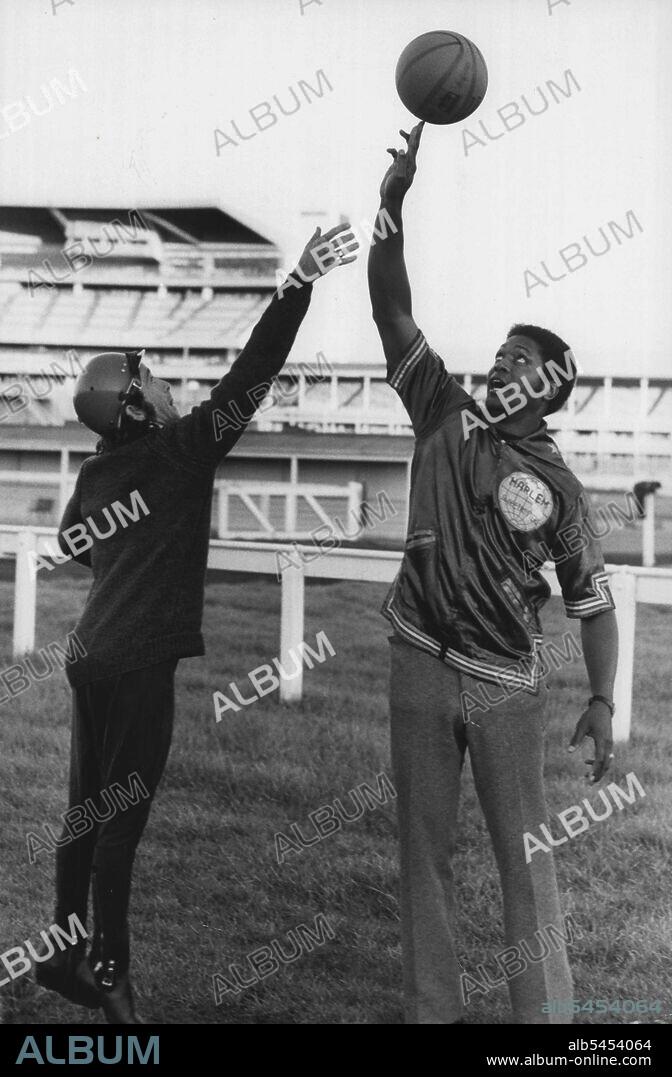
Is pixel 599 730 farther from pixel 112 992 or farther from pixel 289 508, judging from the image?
pixel 289 508

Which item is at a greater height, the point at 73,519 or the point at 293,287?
the point at 293,287

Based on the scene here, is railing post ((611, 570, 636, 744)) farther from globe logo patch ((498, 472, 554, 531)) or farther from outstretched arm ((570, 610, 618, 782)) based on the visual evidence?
globe logo patch ((498, 472, 554, 531))

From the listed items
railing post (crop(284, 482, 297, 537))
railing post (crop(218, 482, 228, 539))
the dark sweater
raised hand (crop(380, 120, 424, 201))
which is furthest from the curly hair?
railing post (crop(284, 482, 297, 537))

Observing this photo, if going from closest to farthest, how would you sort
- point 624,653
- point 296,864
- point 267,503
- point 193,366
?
point 296,864 → point 624,653 → point 267,503 → point 193,366

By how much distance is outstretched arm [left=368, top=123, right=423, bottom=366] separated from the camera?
2.21 metres

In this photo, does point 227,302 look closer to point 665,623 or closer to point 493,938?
point 665,623

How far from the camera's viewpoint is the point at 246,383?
2221 mm

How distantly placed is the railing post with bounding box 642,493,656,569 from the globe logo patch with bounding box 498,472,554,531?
561cm

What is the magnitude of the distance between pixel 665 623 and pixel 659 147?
2.78 metres

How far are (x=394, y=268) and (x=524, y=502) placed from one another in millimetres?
608

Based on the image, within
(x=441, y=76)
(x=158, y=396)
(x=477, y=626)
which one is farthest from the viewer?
(x=158, y=396)

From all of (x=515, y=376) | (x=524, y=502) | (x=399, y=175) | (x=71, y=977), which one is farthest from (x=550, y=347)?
(x=71, y=977)

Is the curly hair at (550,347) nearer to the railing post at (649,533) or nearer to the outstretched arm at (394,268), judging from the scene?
the outstretched arm at (394,268)
